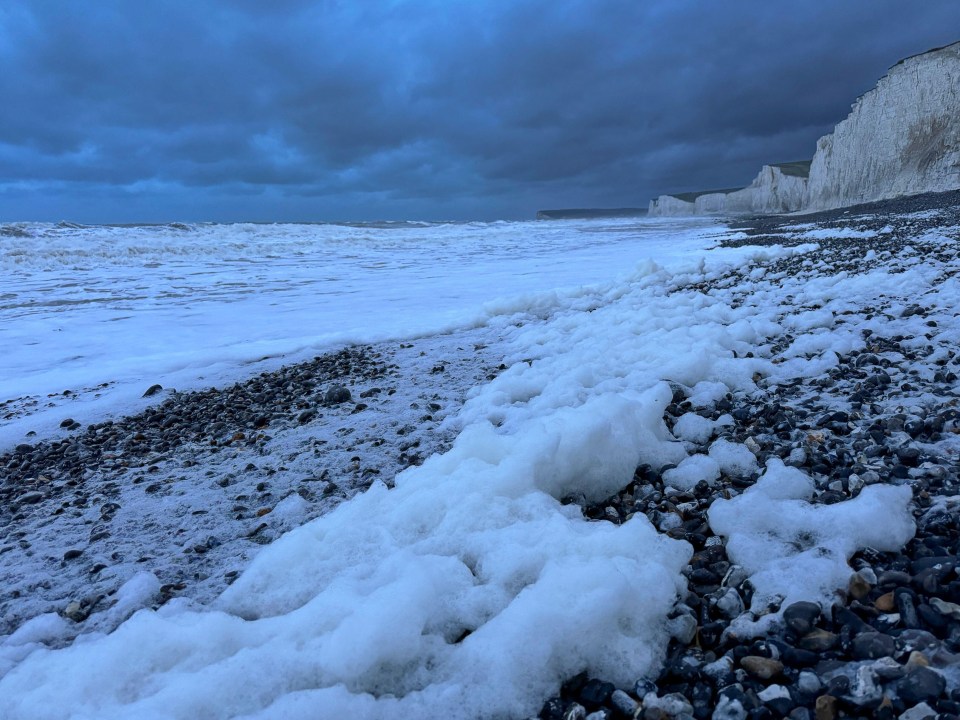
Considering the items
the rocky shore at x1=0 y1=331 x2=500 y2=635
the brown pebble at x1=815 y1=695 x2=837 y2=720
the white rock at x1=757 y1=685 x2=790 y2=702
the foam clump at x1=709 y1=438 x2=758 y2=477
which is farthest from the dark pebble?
the rocky shore at x1=0 y1=331 x2=500 y2=635

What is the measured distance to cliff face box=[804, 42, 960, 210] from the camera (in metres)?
35.5

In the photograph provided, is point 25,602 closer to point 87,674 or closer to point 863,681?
point 87,674

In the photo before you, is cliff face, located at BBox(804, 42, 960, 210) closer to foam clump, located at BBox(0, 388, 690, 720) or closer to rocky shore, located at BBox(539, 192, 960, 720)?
rocky shore, located at BBox(539, 192, 960, 720)

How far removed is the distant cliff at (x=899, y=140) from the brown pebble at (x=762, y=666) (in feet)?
151

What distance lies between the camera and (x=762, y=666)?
1.61 metres

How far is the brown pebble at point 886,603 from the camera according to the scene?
1741mm

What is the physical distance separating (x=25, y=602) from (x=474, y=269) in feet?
48.4

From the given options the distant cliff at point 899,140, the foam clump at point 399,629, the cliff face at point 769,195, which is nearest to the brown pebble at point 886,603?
the foam clump at point 399,629

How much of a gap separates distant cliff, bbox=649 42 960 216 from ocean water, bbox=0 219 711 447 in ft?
109

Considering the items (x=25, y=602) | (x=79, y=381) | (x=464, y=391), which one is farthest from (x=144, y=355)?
Result: (x=25, y=602)

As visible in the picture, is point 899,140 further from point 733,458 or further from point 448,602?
point 448,602

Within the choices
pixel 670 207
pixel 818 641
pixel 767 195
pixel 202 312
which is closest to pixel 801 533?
pixel 818 641

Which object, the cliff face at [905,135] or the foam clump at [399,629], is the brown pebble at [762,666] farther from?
the cliff face at [905,135]

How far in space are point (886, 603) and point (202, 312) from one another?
10480 mm
